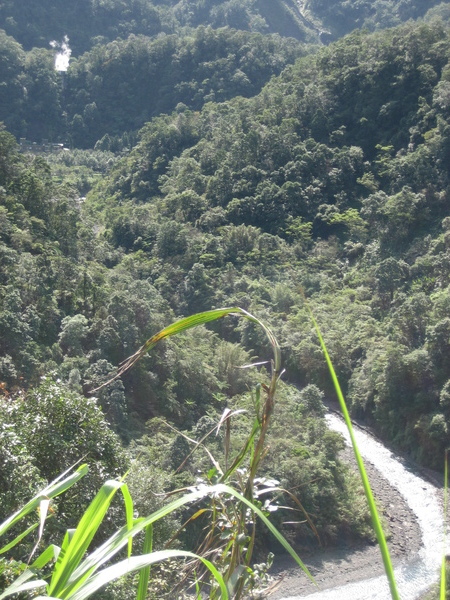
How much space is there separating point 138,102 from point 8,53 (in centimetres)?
1155

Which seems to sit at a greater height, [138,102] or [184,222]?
[138,102]

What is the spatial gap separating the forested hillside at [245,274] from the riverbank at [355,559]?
68cm

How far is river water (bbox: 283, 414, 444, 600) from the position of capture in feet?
45.7

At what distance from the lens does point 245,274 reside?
2855cm

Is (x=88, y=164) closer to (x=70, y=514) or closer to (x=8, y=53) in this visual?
(x=8, y=53)

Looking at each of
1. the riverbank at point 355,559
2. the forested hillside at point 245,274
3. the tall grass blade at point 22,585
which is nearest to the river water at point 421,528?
the riverbank at point 355,559

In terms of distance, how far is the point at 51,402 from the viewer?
754 cm

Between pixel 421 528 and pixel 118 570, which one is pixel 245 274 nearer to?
pixel 421 528

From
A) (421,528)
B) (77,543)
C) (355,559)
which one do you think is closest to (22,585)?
(77,543)

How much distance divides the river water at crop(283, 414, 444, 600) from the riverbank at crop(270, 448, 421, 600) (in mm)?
175

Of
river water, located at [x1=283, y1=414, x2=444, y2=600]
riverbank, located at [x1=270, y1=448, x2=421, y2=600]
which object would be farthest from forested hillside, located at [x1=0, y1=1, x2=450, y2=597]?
river water, located at [x1=283, y1=414, x2=444, y2=600]

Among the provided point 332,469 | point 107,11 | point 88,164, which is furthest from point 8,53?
point 332,469

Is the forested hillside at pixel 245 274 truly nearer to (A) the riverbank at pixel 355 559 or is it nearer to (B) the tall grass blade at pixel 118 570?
(A) the riverbank at pixel 355 559

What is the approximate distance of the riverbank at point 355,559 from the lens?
14.2m
